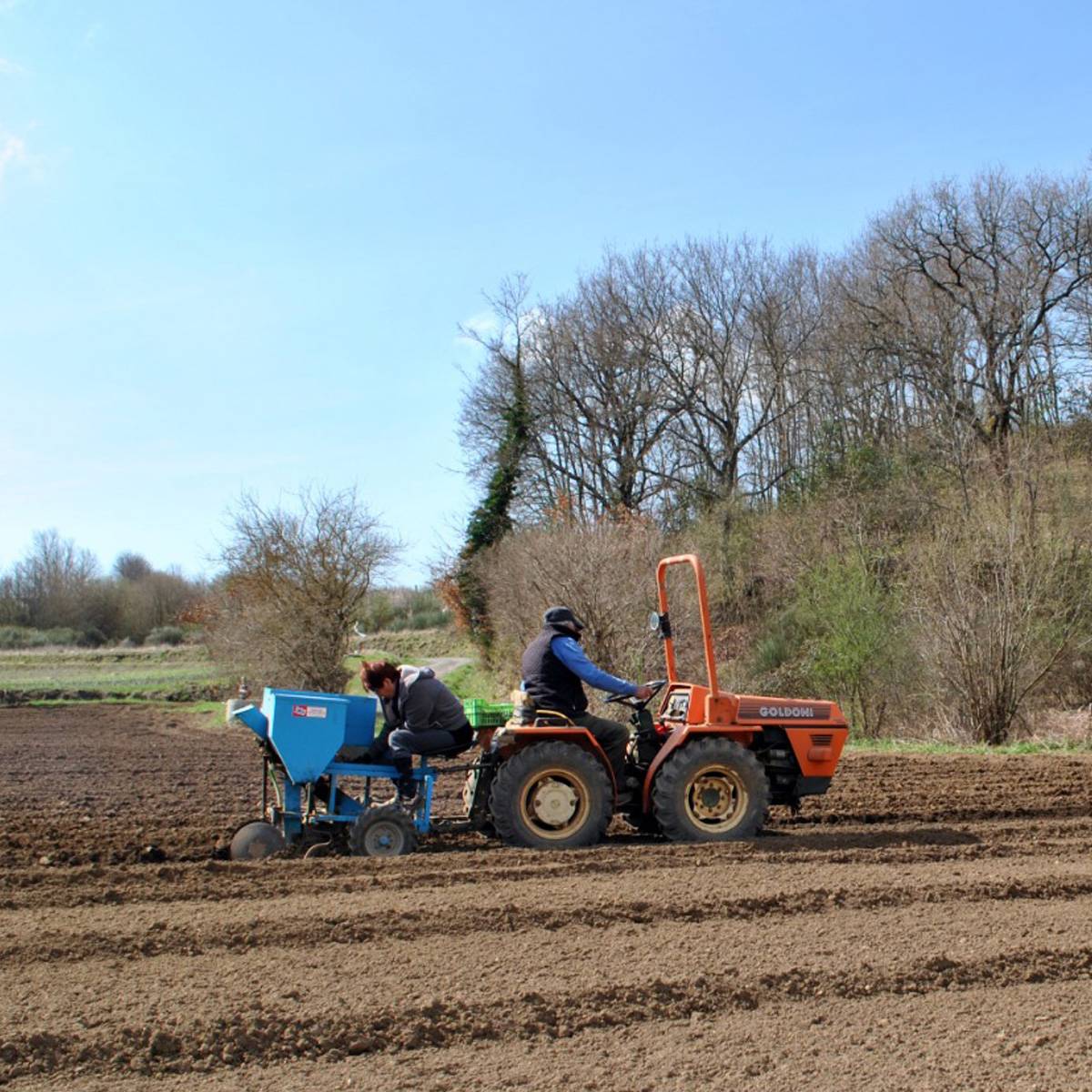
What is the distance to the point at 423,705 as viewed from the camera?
746cm

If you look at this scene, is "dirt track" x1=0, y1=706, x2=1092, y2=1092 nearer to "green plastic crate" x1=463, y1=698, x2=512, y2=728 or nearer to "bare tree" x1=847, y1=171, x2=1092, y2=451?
"green plastic crate" x1=463, y1=698, x2=512, y2=728

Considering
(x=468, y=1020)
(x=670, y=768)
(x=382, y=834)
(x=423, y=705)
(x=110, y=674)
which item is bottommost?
(x=110, y=674)

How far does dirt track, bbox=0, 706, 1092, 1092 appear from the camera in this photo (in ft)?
13.0

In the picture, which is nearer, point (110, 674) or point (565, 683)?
point (565, 683)

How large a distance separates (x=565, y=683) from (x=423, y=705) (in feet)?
2.98

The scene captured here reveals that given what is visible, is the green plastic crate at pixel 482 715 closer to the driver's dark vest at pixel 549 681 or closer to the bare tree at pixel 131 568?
the driver's dark vest at pixel 549 681

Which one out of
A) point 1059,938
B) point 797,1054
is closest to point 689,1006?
point 797,1054

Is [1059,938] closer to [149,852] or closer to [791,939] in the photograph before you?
[791,939]

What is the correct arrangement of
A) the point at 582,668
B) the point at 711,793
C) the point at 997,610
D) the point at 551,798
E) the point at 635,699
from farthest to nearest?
1. the point at 997,610
2. the point at 635,699
3. the point at 711,793
4. the point at 551,798
5. the point at 582,668

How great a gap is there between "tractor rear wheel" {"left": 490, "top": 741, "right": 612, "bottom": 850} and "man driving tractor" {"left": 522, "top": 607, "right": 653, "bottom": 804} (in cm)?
22

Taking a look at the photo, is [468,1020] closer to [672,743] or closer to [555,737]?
[555,737]

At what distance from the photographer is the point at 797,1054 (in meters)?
4.03

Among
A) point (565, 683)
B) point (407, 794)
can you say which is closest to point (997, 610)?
point (565, 683)

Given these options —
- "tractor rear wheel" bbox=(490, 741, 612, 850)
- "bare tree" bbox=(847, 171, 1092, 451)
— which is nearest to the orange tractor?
"tractor rear wheel" bbox=(490, 741, 612, 850)
